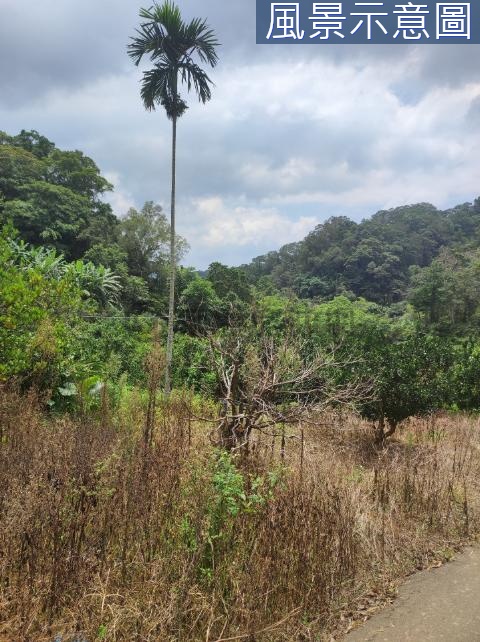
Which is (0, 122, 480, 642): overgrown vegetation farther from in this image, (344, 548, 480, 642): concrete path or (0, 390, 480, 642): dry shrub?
(344, 548, 480, 642): concrete path

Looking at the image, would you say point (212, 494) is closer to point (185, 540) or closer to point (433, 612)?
point (185, 540)

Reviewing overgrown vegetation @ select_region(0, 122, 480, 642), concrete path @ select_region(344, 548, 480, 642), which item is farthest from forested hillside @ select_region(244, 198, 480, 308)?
concrete path @ select_region(344, 548, 480, 642)

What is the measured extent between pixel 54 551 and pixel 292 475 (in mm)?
2007

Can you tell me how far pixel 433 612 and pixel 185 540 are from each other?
5.81 feet

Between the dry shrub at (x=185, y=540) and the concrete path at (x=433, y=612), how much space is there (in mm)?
139

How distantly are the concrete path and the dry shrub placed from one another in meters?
0.14

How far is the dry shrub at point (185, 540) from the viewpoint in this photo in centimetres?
223

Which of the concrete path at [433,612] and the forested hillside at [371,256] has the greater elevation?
the forested hillside at [371,256]

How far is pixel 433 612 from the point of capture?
3.12 m

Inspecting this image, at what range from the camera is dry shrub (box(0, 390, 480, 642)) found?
2.23 meters

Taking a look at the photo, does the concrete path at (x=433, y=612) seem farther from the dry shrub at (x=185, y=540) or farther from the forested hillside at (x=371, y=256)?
the forested hillside at (x=371, y=256)

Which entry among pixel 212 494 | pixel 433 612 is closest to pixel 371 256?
pixel 433 612

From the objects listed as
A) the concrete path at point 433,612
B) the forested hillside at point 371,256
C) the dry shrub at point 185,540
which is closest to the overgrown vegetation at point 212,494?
the dry shrub at point 185,540

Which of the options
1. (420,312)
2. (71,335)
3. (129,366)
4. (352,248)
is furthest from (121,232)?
(352,248)
